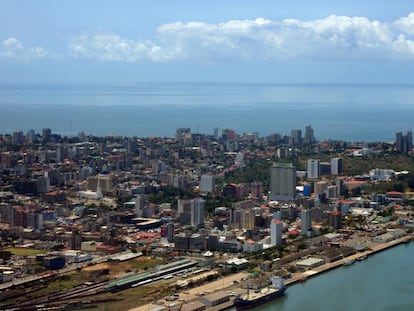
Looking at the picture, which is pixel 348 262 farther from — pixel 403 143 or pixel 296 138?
pixel 296 138

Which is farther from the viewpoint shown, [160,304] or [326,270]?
[326,270]

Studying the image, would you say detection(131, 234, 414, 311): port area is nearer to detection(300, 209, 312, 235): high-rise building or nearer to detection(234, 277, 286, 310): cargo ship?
detection(234, 277, 286, 310): cargo ship

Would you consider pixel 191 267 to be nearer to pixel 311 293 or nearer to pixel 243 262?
pixel 243 262

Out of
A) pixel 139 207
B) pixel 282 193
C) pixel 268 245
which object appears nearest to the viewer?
pixel 268 245

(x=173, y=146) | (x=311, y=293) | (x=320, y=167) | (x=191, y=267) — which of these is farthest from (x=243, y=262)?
(x=173, y=146)

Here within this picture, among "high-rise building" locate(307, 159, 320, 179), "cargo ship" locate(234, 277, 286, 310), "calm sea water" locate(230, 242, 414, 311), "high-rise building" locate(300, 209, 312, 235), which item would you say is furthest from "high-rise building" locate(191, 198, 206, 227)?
"high-rise building" locate(307, 159, 320, 179)

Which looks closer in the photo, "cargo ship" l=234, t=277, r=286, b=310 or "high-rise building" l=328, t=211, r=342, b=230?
"cargo ship" l=234, t=277, r=286, b=310

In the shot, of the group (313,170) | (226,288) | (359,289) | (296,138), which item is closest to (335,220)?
(359,289)
